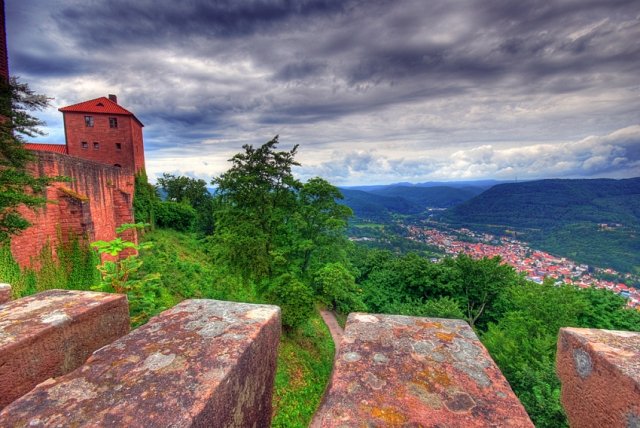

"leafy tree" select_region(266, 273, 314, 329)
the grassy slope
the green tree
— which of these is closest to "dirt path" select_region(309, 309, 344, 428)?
the grassy slope

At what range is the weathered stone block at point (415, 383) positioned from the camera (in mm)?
1442

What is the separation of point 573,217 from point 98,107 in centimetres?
17746

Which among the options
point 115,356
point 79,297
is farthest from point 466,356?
point 79,297

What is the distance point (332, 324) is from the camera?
2142cm

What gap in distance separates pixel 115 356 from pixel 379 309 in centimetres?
2333

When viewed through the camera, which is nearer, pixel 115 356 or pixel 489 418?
pixel 489 418

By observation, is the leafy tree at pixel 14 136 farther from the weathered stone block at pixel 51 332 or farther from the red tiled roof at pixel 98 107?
the red tiled roof at pixel 98 107

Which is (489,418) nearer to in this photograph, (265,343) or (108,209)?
(265,343)

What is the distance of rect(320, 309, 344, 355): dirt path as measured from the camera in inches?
749

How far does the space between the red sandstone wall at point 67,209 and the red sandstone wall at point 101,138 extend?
19.1m

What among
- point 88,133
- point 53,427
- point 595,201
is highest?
point 88,133

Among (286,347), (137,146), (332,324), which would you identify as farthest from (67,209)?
(137,146)

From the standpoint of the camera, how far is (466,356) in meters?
1.95

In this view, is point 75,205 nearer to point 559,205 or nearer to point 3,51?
point 3,51
